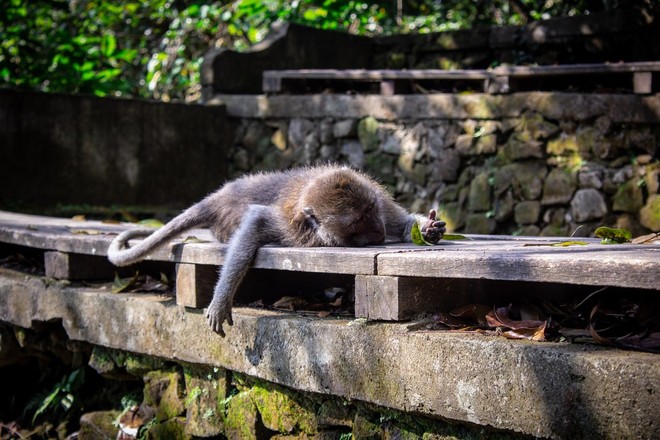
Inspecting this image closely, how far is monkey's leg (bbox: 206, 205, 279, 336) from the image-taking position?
4.48m

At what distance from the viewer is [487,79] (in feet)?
26.1

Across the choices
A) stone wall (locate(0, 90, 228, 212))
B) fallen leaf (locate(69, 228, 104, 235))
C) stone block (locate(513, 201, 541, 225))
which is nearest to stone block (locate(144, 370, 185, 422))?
fallen leaf (locate(69, 228, 104, 235))

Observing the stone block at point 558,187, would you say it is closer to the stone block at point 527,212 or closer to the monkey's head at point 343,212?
the stone block at point 527,212

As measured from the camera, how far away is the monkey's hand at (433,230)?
4621 mm

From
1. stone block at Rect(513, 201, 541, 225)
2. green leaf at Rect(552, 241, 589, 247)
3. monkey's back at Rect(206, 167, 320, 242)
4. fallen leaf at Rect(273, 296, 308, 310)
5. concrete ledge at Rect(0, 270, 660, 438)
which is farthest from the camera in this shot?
stone block at Rect(513, 201, 541, 225)

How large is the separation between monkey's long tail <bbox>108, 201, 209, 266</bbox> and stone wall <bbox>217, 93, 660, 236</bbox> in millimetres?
3267

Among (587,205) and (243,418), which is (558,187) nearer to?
(587,205)

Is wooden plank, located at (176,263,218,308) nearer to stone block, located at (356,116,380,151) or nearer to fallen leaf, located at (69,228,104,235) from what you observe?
fallen leaf, located at (69,228,104,235)

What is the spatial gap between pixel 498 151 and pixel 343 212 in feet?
12.1

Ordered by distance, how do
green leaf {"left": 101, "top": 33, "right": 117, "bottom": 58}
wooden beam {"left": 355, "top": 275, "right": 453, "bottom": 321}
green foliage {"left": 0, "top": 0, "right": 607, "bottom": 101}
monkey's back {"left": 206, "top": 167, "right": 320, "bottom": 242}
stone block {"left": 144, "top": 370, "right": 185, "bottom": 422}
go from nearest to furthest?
1. wooden beam {"left": 355, "top": 275, "right": 453, "bottom": 321}
2. monkey's back {"left": 206, "top": 167, "right": 320, "bottom": 242}
3. stone block {"left": 144, "top": 370, "right": 185, "bottom": 422}
4. green foliage {"left": 0, "top": 0, "right": 607, "bottom": 101}
5. green leaf {"left": 101, "top": 33, "right": 117, "bottom": 58}

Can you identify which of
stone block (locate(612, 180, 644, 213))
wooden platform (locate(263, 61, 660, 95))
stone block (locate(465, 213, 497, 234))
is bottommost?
stone block (locate(465, 213, 497, 234))

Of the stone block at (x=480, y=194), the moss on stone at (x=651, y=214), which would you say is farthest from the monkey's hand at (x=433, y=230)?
the stone block at (x=480, y=194)

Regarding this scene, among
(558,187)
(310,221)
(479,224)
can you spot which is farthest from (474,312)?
(479,224)

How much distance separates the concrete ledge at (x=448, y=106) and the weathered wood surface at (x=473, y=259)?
2.70 metres
